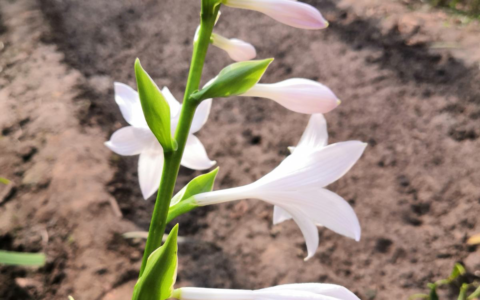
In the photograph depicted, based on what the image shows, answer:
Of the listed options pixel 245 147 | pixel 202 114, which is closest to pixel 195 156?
pixel 202 114

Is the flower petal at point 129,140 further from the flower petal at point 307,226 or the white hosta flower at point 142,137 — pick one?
the flower petal at point 307,226

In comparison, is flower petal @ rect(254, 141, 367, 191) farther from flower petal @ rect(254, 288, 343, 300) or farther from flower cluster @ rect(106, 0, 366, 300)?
flower petal @ rect(254, 288, 343, 300)

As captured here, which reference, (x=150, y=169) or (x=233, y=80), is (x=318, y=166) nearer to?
(x=233, y=80)

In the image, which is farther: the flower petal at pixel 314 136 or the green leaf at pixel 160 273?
the flower petal at pixel 314 136

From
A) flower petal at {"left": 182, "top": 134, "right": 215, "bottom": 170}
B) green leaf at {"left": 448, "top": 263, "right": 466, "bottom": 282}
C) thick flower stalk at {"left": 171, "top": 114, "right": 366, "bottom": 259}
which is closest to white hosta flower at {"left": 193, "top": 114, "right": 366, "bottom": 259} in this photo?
thick flower stalk at {"left": 171, "top": 114, "right": 366, "bottom": 259}

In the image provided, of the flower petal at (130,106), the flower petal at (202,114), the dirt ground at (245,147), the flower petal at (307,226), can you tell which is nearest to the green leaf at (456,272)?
the dirt ground at (245,147)

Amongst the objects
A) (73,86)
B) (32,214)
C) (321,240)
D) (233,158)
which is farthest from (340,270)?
(73,86)
